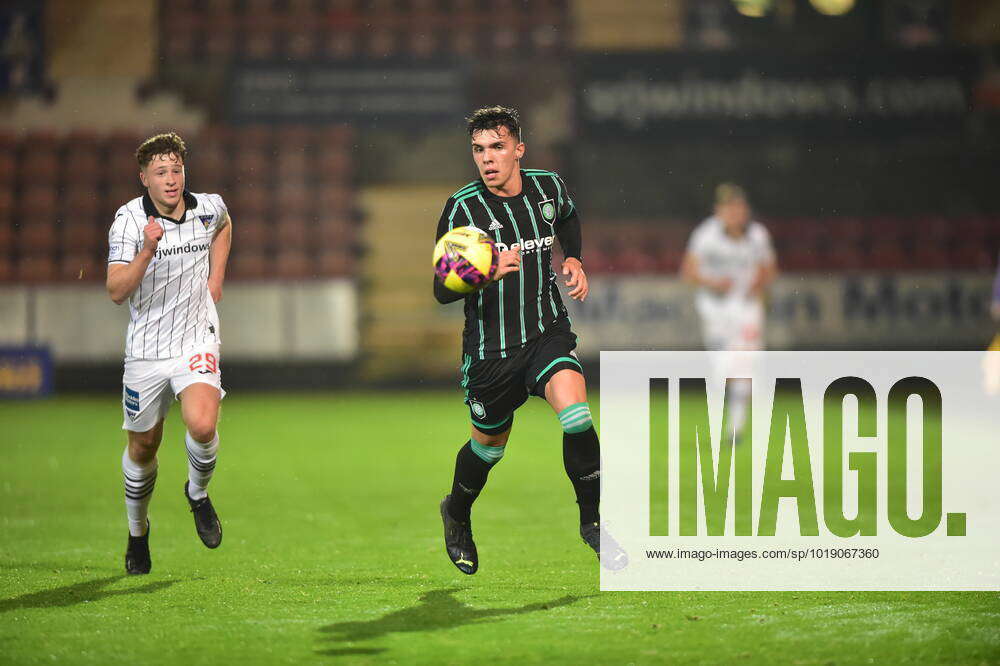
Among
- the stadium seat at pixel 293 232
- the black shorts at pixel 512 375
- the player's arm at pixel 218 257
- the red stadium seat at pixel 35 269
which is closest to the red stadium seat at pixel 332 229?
the stadium seat at pixel 293 232

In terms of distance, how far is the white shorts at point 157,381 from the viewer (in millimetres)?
6043

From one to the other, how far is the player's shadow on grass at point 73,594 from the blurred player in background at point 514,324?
52.5 inches

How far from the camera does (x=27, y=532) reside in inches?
290

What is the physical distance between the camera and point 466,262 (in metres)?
5.31

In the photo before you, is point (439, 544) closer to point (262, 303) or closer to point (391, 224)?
point (262, 303)

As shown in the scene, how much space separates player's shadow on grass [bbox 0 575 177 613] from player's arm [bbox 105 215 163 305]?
1.24 m

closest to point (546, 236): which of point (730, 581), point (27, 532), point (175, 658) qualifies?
point (730, 581)

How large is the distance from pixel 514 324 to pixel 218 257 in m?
1.56

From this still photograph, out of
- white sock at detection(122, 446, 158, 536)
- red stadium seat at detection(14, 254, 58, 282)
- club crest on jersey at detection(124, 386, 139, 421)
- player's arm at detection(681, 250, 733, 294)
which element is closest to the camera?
club crest on jersey at detection(124, 386, 139, 421)

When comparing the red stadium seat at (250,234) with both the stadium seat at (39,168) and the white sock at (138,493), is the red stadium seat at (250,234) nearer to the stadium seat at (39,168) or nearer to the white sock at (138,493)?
the stadium seat at (39,168)

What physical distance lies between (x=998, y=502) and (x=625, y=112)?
1081 cm

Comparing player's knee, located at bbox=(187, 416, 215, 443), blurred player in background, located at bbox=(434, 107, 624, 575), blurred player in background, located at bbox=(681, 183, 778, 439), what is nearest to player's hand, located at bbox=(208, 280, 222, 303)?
player's knee, located at bbox=(187, 416, 215, 443)

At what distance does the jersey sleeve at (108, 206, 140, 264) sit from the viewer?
5832mm

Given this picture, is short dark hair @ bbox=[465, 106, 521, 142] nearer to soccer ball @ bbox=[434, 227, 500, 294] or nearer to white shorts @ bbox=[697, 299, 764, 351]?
soccer ball @ bbox=[434, 227, 500, 294]
